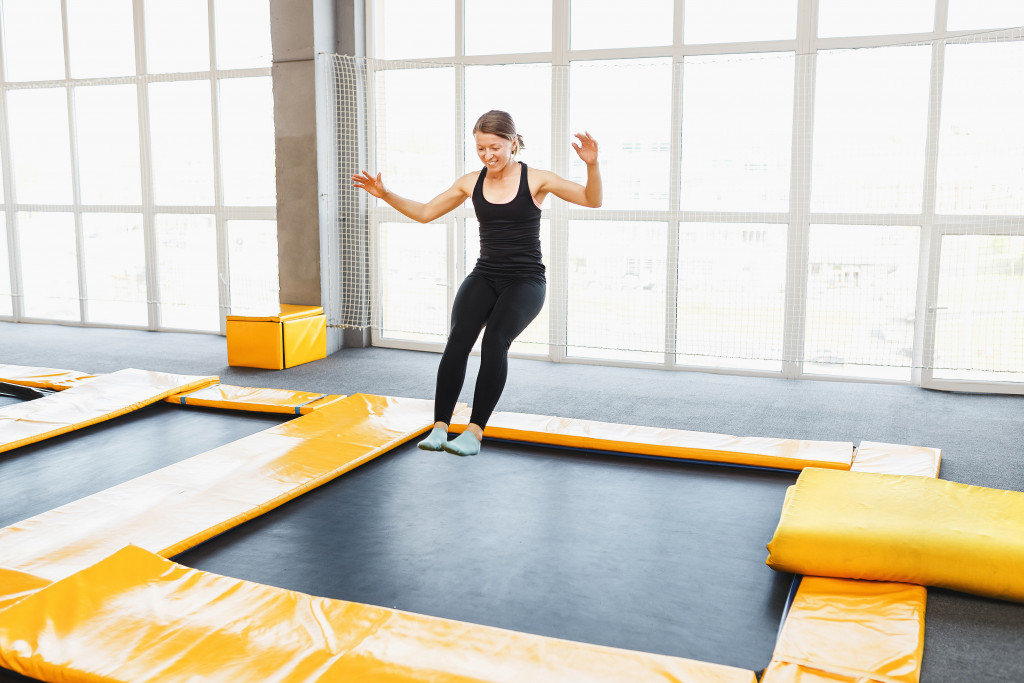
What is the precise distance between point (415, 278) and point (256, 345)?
1.32m

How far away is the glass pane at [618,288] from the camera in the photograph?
18.4 feet

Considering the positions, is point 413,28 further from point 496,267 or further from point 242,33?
point 496,267

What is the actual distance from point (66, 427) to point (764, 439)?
3.26 metres

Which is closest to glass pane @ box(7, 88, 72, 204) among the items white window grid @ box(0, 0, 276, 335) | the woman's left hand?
white window grid @ box(0, 0, 276, 335)

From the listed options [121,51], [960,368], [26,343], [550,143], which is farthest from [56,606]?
[121,51]

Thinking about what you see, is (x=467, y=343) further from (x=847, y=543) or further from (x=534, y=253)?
(x=847, y=543)

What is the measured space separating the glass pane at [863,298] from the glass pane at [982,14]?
4.01 feet

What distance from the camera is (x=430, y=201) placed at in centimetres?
317

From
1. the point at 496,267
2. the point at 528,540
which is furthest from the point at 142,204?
the point at 528,540

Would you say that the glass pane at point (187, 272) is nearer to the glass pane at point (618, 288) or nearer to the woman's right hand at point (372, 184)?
the glass pane at point (618, 288)

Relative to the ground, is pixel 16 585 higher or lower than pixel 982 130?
lower

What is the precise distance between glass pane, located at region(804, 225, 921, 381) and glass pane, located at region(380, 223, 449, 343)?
2.67 metres

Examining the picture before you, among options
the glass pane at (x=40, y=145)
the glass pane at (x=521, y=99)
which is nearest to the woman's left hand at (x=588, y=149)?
the glass pane at (x=521, y=99)

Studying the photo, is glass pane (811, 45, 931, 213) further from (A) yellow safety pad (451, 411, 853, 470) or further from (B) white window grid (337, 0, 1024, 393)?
(A) yellow safety pad (451, 411, 853, 470)
